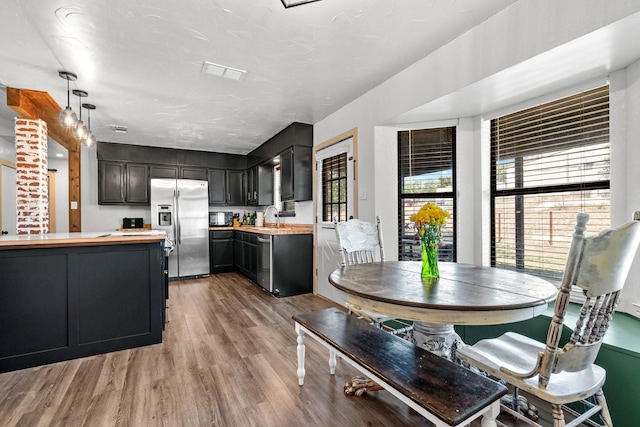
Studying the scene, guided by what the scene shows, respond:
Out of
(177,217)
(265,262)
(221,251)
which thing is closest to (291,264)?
(265,262)

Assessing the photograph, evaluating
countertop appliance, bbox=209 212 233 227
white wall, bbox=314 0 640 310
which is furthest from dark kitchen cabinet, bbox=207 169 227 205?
white wall, bbox=314 0 640 310

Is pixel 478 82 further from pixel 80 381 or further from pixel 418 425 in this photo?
pixel 80 381

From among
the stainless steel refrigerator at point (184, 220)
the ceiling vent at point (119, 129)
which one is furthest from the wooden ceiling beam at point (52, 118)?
the stainless steel refrigerator at point (184, 220)

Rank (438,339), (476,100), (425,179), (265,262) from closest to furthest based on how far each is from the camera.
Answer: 1. (438,339)
2. (476,100)
3. (425,179)
4. (265,262)

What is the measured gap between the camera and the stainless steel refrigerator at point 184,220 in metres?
5.22

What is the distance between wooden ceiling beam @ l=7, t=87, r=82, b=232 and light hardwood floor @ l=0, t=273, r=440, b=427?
264 centimetres

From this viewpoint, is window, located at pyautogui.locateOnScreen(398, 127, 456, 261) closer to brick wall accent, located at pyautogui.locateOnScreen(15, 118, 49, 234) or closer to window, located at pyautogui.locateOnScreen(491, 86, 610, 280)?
window, located at pyautogui.locateOnScreen(491, 86, 610, 280)

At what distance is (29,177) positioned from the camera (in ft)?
10.8

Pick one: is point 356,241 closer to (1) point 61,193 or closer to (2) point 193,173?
(2) point 193,173

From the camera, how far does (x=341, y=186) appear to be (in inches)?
150

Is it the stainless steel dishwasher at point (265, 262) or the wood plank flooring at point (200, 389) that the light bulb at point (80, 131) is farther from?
the stainless steel dishwasher at point (265, 262)

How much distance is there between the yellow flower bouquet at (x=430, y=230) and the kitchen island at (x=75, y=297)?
222cm

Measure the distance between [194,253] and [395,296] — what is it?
482 centimetres

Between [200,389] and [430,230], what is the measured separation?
1.78m
